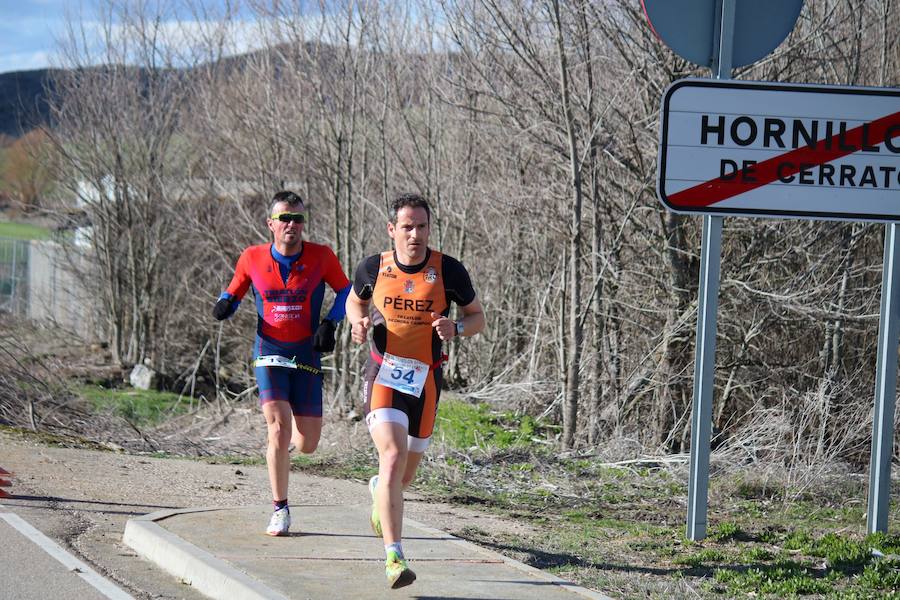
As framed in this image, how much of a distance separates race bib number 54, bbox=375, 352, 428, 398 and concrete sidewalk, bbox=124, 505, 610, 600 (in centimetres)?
103

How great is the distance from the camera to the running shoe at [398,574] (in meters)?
5.06

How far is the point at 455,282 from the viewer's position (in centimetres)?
573

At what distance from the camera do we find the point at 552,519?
7.95 metres

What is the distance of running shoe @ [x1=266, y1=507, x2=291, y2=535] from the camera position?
6.45m

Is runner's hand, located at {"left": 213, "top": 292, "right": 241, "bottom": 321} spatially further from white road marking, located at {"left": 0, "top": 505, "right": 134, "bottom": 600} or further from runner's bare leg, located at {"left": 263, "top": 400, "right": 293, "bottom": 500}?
white road marking, located at {"left": 0, "top": 505, "right": 134, "bottom": 600}

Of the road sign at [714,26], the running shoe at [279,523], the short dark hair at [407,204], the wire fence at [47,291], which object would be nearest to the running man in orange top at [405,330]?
the short dark hair at [407,204]

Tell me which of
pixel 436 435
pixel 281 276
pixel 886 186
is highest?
pixel 886 186

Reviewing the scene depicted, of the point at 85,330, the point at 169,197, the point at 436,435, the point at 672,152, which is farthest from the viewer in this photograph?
the point at 85,330

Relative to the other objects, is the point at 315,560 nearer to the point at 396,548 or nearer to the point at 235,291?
the point at 396,548

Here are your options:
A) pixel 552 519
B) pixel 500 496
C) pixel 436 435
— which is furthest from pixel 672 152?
pixel 436 435

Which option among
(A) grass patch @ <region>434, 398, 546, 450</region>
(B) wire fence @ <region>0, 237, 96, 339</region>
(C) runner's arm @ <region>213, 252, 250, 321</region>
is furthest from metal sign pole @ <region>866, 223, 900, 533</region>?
(B) wire fence @ <region>0, 237, 96, 339</region>

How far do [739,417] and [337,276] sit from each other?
23.4 feet

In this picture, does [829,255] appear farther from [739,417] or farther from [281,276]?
[281,276]

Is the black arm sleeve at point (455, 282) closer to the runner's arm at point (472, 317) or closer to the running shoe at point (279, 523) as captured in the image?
the runner's arm at point (472, 317)
